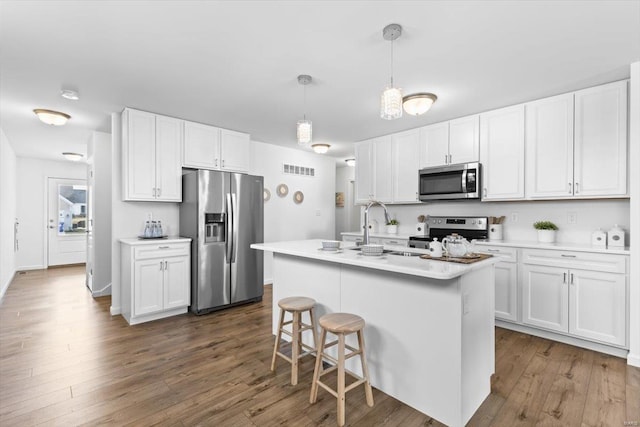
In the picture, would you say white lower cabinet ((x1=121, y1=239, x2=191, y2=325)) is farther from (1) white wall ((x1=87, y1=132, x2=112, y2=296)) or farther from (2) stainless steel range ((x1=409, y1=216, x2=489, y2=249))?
(2) stainless steel range ((x1=409, y1=216, x2=489, y2=249))

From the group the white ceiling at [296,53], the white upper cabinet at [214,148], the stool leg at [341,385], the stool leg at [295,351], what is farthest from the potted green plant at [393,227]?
the stool leg at [341,385]

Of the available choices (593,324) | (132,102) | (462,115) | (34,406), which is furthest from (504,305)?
(132,102)

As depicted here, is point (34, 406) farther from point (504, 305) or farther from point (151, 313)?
point (504, 305)

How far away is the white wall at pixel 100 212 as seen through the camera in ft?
15.3

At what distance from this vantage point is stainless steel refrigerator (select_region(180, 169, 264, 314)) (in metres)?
3.84

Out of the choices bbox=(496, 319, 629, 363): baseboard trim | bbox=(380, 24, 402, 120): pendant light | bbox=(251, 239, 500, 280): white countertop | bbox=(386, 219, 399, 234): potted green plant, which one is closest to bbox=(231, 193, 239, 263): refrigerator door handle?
bbox=(251, 239, 500, 280): white countertop

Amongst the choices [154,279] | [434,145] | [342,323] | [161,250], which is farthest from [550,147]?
[154,279]

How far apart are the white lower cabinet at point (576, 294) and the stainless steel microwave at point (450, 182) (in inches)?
38.5

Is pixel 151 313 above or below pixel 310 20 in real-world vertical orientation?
below

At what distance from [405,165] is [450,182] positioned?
77cm

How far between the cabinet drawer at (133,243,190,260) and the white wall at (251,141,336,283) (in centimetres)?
173

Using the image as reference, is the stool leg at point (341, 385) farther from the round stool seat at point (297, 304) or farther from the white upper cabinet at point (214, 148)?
the white upper cabinet at point (214, 148)

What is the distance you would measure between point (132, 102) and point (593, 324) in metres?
5.18

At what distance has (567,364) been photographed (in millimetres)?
2553
